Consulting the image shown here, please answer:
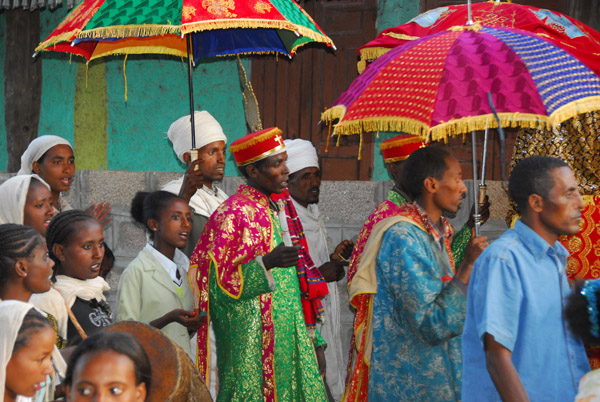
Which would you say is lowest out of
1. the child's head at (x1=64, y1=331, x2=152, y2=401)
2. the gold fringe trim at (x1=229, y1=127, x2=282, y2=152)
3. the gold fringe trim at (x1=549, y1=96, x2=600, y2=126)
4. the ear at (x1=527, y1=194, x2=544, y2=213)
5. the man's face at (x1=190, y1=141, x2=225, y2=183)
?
the child's head at (x1=64, y1=331, x2=152, y2=401)

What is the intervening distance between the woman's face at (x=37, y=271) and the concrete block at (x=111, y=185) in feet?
16.0

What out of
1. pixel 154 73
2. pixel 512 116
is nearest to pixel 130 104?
pixel 154 73

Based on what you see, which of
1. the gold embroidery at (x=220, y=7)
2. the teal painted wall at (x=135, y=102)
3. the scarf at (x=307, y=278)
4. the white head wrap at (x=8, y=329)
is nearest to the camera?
→ the white head wrap at (x=8, y=329)

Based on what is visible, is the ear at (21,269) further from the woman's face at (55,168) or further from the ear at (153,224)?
the woman's face at (55,168)

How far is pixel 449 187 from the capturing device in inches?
168

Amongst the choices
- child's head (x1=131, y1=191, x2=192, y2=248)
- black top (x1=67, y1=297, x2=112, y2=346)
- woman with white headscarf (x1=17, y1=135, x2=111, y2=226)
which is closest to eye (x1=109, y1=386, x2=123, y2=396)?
black top (x1=67, y1=297, x2=112, y2=346)

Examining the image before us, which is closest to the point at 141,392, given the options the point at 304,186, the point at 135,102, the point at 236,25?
the point at 236,25

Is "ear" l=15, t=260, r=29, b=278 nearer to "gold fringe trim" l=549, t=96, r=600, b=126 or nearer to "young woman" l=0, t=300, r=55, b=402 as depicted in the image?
"young woman" l=0, t=300, r=55, b=402

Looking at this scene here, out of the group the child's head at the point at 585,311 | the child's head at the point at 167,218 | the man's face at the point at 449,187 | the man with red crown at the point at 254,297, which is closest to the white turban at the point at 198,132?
the man with red crown at the point at 254,297

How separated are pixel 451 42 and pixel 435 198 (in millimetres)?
821

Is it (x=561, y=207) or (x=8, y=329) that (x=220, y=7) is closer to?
(x=561, y=207)

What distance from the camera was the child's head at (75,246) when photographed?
4.21 m

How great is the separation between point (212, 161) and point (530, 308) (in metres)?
3.41

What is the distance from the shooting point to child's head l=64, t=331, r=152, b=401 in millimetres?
2717
